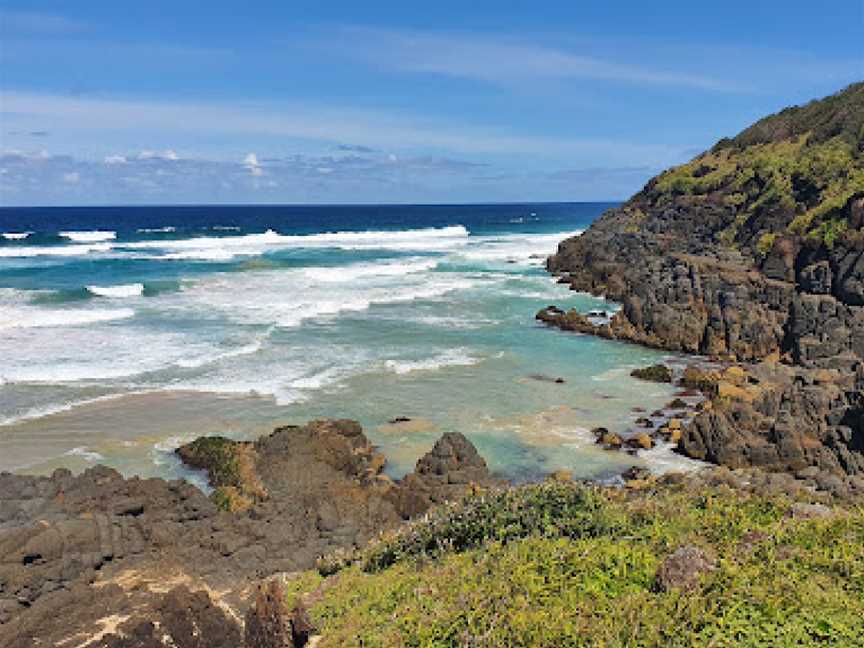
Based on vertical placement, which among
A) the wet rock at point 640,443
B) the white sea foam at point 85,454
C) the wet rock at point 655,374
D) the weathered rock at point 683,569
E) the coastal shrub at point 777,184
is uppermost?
the coastal shrub at point 777,184

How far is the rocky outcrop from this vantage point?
1187 centimetres

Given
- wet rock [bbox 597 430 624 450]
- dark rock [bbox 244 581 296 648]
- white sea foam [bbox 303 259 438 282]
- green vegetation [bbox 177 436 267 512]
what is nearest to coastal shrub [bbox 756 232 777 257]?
wet rock [bbox 597 430 624 450]

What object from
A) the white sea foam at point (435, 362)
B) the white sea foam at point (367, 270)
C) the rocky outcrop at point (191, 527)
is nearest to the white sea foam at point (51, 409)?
the rocky outcrop at point (191, 527)

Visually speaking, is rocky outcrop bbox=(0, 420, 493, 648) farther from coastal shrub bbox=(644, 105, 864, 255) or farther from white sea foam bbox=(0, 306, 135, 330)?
coastal shrub bbox=(644, 105, 864, 255)

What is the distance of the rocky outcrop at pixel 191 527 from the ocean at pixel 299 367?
74.0 inches

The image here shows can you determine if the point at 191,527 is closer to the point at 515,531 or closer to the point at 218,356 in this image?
the point at 515,531

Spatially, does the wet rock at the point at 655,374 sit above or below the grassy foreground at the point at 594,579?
below

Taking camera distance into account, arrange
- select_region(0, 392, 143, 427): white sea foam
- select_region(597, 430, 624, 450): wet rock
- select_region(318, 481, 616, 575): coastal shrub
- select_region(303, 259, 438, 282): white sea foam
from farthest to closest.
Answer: select_region(303, 259, 438, 282): white sea foam → select_region(0, 392, 143, 427): white sea foam → select_region(597, 430, 624, 450): wet rock → select_region(318, 481, 616, 575): coastal shrub

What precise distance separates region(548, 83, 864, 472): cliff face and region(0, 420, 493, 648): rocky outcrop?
847cm

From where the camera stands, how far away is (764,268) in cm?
3578

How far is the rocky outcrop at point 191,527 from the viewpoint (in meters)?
11.9

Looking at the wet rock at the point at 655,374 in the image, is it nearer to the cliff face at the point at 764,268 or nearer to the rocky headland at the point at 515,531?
the rocky headland at the point at 515,531

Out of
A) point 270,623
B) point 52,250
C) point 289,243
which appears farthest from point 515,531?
point 289,243

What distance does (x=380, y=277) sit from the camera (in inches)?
2344
